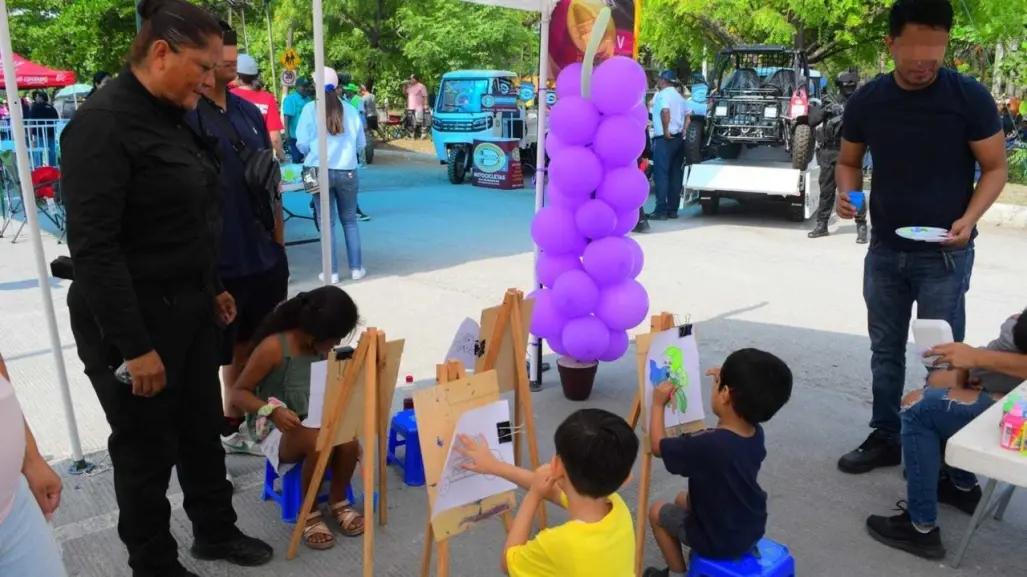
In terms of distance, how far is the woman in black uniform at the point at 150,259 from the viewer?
87.2 inches

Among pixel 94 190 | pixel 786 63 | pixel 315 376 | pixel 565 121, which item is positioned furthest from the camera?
pixel 786 63

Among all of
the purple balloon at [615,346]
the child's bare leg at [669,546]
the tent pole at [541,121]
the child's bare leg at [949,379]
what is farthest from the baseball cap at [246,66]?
the child's bare leg at [949,379]

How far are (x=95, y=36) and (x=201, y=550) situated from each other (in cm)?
2373

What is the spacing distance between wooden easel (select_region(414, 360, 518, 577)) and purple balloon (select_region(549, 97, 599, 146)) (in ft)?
6.38

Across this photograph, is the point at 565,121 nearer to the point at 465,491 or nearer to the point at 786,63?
the point at 465,491

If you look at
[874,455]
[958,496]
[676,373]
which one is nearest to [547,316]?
[676,373]

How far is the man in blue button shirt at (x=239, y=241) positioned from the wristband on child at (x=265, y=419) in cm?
37

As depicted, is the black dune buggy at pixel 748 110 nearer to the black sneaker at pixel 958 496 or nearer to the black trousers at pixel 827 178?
the black trousers at pixel 827 178

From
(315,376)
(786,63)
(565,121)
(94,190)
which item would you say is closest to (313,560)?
(315,376)

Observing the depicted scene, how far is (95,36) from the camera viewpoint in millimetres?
22719

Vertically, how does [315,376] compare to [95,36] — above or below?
below

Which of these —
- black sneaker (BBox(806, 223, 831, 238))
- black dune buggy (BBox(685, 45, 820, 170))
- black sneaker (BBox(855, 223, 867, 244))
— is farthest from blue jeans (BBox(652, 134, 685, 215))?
black sneaker (BBox(855, 223, 867, 244))

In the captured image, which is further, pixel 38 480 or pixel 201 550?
pixel 201 550

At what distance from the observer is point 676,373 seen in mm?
2982
